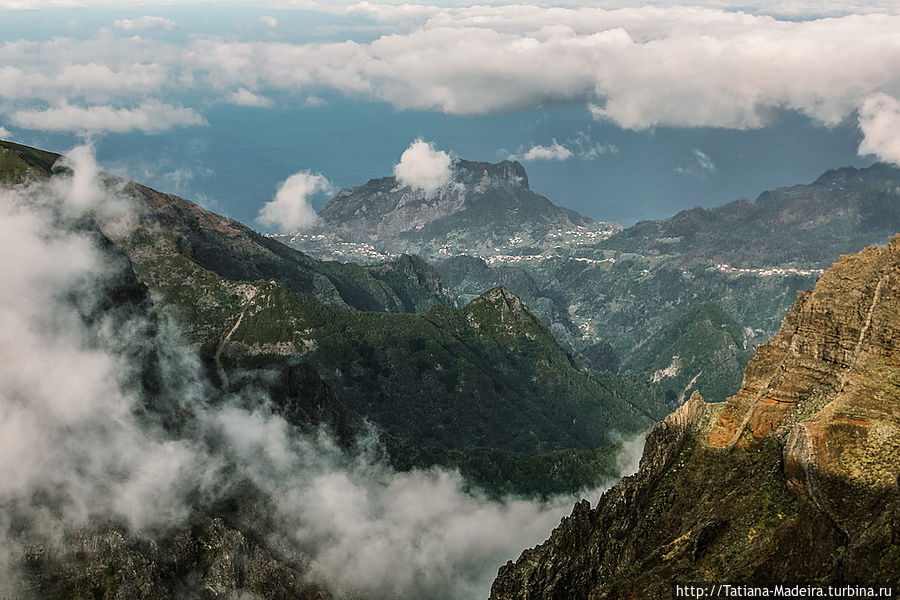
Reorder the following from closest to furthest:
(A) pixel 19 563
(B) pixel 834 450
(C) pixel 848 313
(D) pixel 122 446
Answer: (B) pixel 834 450, (C) pixel 848 313, (A) pixel 19 563, (D) pixel 122 446

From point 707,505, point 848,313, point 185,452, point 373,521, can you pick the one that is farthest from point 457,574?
point 848,313

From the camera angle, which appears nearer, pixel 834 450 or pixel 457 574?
pixel 834 450

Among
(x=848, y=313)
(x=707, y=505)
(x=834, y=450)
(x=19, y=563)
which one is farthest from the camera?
(x=19, y=563)

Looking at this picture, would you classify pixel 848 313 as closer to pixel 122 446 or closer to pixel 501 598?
pixel 501 598

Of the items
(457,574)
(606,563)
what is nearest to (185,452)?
(457,574)

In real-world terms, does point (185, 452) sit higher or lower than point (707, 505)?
lower

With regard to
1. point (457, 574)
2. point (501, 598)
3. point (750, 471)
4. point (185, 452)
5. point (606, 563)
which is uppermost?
point (750, 471)

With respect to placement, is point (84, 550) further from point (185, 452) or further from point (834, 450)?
point (834, 450)
